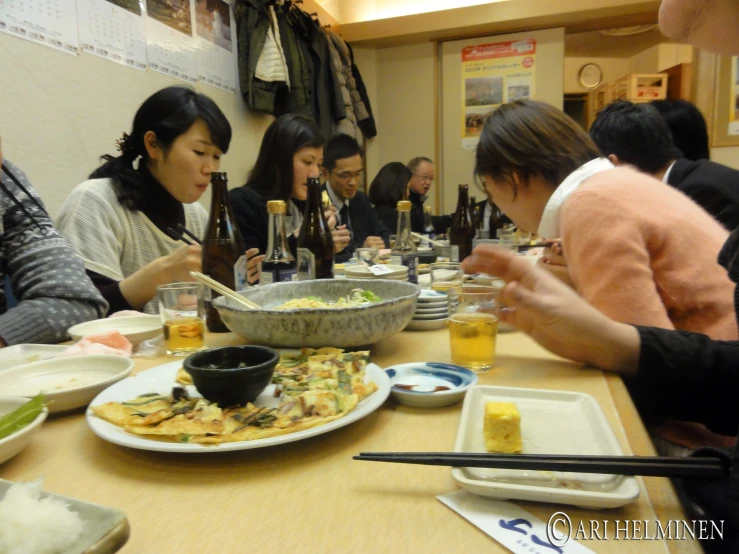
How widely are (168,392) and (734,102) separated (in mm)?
4880

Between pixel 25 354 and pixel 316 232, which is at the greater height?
pixel 316 232

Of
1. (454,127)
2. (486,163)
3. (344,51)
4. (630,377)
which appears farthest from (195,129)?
(454,127)

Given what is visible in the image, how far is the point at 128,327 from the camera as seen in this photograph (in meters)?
1.03

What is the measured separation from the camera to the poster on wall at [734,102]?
12.9 ft

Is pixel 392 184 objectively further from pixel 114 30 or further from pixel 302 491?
pixel 302 491

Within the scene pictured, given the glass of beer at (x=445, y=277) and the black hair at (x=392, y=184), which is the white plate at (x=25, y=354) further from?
the black hair at (x=392, y=184)

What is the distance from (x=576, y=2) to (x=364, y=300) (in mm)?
4175

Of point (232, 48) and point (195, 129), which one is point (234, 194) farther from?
point (232, 48)

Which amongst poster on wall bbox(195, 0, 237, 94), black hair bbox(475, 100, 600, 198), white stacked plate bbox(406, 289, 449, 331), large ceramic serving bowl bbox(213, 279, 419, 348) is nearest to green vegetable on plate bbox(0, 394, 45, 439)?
large ceramic serving bowl bbox(213, 279, 419, 348)

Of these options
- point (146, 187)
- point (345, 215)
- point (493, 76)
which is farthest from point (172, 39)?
point (493, 76)

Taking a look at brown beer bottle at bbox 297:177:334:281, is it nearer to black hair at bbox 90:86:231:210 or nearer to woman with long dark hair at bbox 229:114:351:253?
black hair at bbox 90:86:231:210

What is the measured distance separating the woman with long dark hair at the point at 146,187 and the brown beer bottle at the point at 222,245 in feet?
1.72

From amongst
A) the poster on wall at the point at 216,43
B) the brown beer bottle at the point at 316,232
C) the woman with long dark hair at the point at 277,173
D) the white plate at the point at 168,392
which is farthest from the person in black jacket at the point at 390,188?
the white plate at the point at 168,392

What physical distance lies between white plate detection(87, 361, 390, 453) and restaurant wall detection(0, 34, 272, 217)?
1.52 metres
